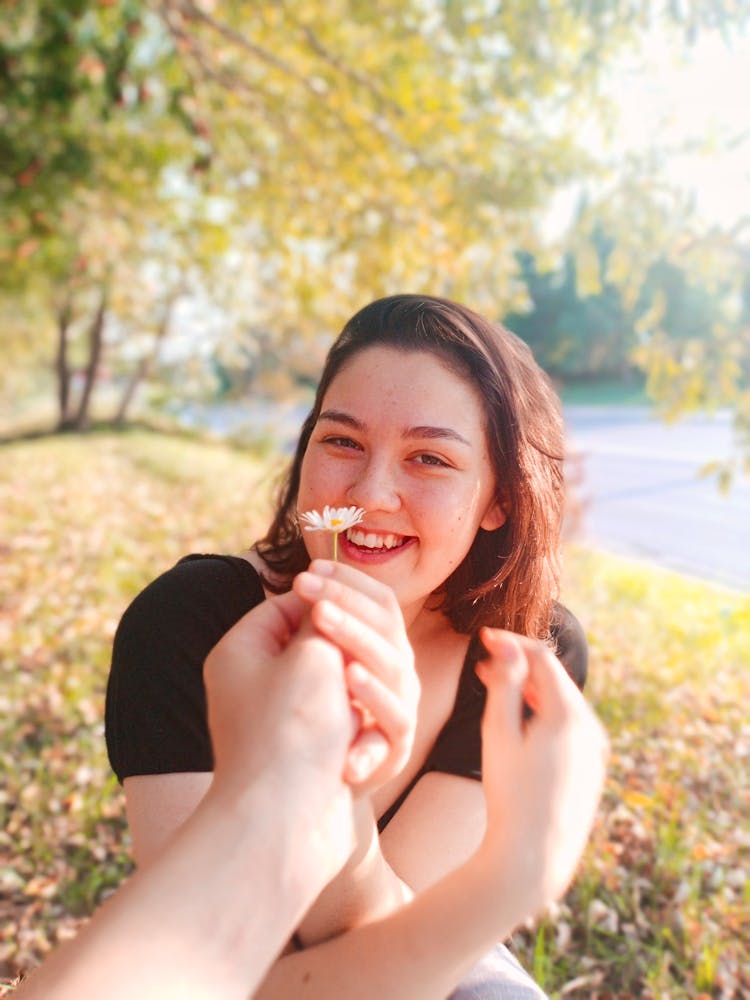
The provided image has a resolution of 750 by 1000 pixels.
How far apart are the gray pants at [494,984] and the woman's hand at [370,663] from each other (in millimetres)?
678

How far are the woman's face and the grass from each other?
1.54m

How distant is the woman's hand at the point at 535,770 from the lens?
94cm

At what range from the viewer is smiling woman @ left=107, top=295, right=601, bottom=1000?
3.08 feet

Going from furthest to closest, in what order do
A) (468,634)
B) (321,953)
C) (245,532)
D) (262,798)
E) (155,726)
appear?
(245,532) → (468,634) → (155,726) → (321,953) → (262,798)

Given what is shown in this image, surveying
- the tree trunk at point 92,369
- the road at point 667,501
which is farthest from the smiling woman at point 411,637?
the tree trunk at point 92,369

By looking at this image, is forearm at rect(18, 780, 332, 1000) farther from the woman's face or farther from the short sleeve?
the woman's face

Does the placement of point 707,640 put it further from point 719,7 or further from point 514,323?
point 514,323

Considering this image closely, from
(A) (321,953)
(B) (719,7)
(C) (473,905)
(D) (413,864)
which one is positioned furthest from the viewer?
(B) (719,7)

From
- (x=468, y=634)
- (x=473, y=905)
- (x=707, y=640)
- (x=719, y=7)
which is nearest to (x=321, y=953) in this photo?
(x=473, y=905)

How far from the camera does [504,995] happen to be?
4.43 ft

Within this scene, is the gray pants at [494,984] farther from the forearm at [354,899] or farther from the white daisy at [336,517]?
the white daisy at [336,517]

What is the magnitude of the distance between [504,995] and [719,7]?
13.2 feet

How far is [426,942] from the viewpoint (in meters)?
0.99

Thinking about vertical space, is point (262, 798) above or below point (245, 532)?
above
